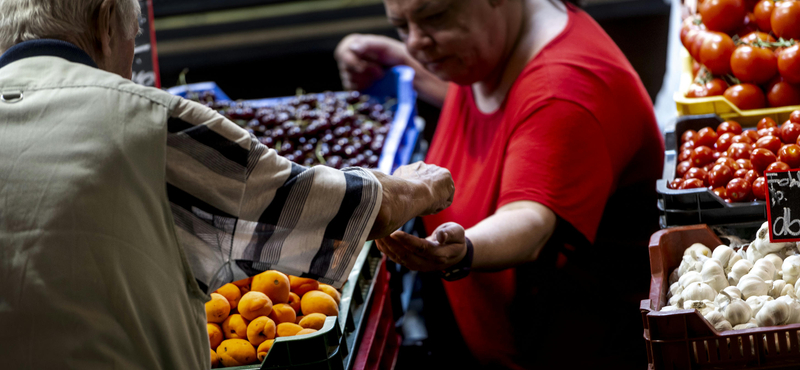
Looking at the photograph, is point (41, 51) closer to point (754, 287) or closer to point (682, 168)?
point (754, 287)

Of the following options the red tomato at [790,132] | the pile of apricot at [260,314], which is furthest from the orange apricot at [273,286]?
the red tomato at [790,132]

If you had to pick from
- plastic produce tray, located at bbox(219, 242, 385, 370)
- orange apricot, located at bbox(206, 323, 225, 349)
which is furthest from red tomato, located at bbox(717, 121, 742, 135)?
orange apricot, located at bbox(206, 323, 225, 349)

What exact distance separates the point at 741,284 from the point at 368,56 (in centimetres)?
229

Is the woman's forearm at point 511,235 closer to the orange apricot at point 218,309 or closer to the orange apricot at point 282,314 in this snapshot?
the orange apricot at point 282,314

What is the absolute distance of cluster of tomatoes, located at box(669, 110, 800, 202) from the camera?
1594mm

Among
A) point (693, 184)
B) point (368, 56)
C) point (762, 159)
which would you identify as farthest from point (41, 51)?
point (368, 56)

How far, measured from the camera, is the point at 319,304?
168 centimetres

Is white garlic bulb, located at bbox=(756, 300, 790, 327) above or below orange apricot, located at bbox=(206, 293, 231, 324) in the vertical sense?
above

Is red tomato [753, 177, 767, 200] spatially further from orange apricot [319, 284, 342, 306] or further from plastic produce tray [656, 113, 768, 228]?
orange apricot [319, 284, 342, 306]

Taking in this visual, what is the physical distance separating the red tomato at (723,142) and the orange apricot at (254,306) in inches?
48.7

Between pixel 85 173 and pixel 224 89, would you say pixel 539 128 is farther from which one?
pixel 224 89

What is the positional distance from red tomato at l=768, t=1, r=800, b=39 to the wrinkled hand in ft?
4.01

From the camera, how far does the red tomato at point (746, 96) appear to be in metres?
2.06

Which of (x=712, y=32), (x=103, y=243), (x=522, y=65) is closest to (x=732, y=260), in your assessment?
(x=522, y=65)
